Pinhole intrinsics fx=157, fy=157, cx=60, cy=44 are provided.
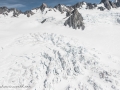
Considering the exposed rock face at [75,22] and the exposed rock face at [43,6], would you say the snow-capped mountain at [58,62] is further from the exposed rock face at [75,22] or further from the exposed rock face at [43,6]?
the exposed rock face at [43,6]

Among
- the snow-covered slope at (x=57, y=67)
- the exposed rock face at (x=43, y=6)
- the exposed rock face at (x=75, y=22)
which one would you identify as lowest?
the snow-covered slope at (x=57, y=67)

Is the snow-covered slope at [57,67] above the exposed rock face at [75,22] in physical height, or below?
below

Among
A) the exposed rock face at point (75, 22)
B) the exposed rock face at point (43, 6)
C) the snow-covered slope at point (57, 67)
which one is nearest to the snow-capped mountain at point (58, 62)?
the snow-covered slope at point (57, 67)

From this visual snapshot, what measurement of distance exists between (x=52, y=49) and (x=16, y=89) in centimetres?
1211

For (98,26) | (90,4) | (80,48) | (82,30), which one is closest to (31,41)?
(80,48)

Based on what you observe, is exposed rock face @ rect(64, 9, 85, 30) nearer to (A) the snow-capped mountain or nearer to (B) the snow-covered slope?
(A) the snow-capped mountain

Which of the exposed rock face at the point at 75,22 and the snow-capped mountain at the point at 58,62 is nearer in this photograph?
the snow-capped mountain at the point at 58,62

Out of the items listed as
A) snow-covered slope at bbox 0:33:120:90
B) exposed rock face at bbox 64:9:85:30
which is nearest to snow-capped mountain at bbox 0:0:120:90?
snow-covered slope at bbox 0:33:120:90

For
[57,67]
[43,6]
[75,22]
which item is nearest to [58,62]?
[57,67]

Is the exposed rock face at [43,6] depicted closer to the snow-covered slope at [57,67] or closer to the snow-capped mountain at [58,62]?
the snow-capped mountain at [58,62]

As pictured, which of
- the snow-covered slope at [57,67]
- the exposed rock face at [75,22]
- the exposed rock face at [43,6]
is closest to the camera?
the snow-covered slope at [57,67]

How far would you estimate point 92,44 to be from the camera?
136 feet

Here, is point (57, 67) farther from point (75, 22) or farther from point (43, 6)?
point (43, 6)

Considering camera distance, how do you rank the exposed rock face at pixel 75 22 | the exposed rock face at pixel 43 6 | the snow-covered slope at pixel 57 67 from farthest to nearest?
the exposed rock face at pixel 43 6, the exposed rock face at pixel 75 22, the snow-covered slope at pixel 57 67
